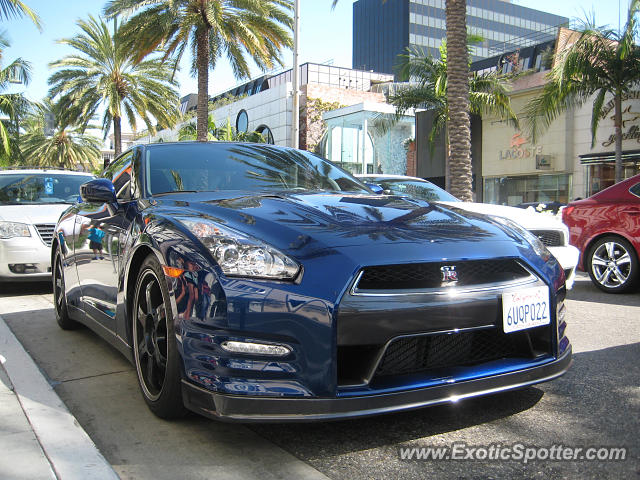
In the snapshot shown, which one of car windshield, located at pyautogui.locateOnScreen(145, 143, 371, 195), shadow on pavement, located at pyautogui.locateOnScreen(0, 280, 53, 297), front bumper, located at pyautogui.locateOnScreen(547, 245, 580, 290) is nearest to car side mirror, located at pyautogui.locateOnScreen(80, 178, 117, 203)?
car windshield, located at pyautogui.locateOnScreen(145, 143, 371, 195)

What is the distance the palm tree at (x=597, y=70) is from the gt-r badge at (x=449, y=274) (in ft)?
52.0

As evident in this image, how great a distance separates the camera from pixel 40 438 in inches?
107

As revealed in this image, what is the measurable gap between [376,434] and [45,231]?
598 cm

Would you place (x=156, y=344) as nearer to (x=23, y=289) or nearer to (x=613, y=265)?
(x=613, y=265)

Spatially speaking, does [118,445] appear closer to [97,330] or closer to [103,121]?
[97,330]

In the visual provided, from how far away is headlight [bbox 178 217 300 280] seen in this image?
8.20 feet

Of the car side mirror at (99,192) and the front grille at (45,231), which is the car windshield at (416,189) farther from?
the car side mirror at (99,192)

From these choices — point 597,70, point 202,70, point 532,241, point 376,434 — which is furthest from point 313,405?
point 202,70

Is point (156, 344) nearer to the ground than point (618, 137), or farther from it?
nearer to the ground

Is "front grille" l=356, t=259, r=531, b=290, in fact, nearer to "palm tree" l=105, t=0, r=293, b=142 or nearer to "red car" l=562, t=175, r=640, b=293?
"red car" l=562, t=175, r=640, b=293

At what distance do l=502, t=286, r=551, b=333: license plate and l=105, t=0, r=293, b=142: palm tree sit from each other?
56.3ft

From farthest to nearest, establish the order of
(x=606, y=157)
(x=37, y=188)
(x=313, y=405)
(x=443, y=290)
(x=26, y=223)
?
(x=606, y=157) < (x=37, y=188) < (x=26, y=223) < (x=443, y=290) < (x=313, y=405)

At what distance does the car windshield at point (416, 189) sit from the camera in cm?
785

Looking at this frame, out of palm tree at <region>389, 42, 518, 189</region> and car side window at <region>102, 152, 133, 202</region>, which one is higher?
palm tree at <region>389, 42, 518, 189</region>
